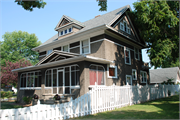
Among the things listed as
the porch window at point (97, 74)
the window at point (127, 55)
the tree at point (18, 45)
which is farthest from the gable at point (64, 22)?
the tree at point (18, 45)

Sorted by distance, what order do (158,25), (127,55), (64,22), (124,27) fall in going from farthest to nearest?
(64,22) < (124,27) < (127,55) < (158,25)

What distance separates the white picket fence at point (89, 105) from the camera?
6125 mm

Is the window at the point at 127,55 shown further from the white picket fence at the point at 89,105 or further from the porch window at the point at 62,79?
the porch window at the point at 62,79

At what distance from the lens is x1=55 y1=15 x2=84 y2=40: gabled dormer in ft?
60.1

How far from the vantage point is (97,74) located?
13844mm

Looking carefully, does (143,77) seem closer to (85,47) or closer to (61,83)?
(85,47)

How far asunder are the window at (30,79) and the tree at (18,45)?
28.8 metres

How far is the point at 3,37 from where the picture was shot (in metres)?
48.1

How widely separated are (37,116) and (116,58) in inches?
438

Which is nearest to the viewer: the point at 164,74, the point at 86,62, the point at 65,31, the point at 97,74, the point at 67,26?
the point at 86,62

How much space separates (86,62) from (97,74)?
6.27 ft

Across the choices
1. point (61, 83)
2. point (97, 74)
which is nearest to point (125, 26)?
point (97, 74)

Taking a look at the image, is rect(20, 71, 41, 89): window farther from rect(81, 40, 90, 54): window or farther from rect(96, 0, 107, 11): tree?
rect(96, 0, 107, 11): tree

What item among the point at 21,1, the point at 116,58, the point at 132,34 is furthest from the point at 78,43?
the point at 21,1
